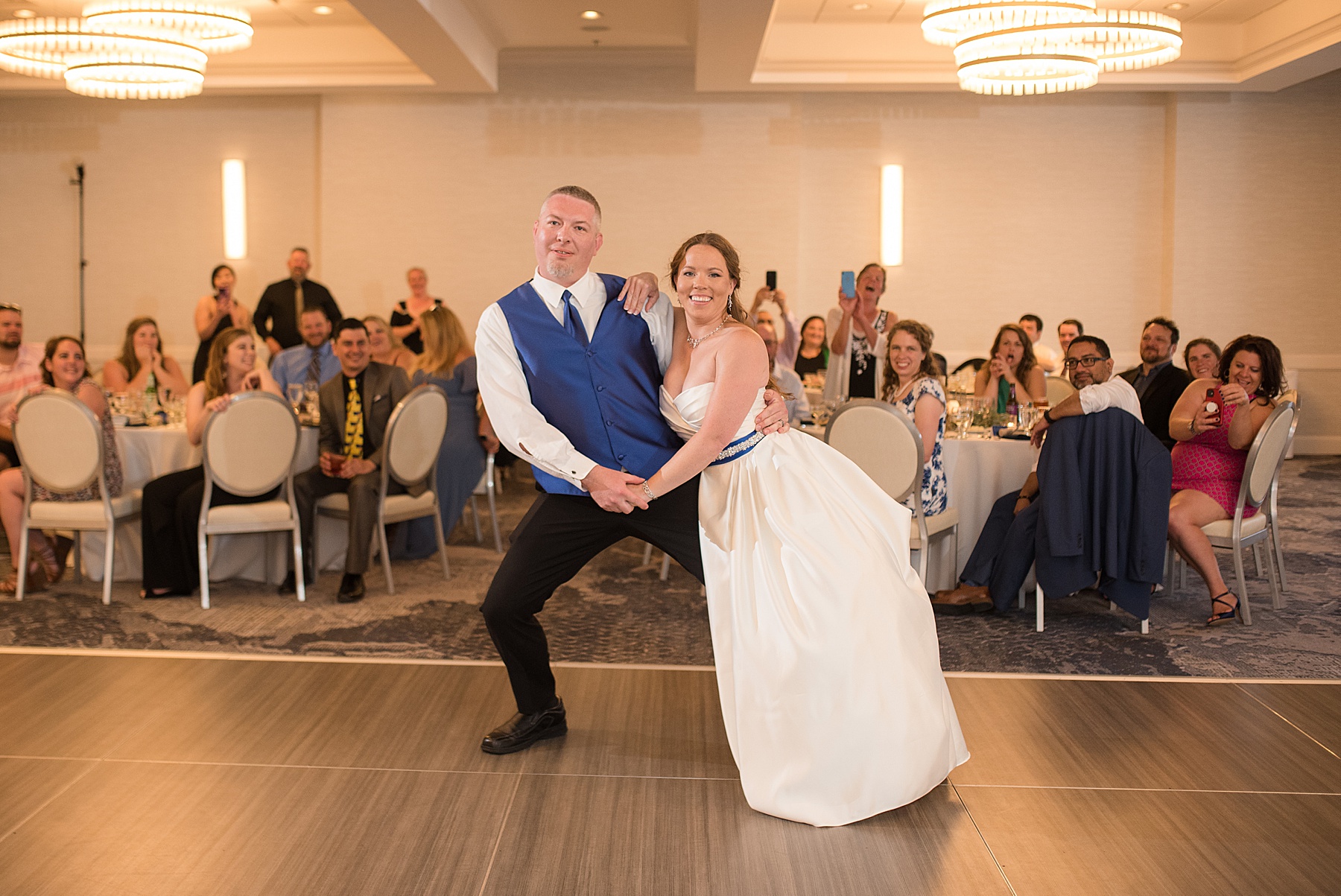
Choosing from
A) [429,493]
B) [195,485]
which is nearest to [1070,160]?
[429,493]

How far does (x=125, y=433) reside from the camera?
521 cm

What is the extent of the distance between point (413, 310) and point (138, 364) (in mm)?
3285

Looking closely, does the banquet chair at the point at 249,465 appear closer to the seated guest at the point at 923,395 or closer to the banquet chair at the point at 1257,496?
the seated guest at the point at 923,395

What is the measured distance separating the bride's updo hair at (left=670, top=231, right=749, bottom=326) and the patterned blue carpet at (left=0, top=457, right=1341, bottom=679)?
158 centimetres

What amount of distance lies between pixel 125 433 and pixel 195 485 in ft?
1.84

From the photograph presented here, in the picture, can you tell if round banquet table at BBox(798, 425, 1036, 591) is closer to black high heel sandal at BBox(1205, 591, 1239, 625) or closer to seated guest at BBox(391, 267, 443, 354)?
black high heel sandal at BBox(1205, 591, 1239, 625)

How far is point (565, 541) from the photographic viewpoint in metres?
2.91

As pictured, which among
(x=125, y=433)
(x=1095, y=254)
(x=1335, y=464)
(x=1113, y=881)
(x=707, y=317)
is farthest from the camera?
(x=1095, y=254)

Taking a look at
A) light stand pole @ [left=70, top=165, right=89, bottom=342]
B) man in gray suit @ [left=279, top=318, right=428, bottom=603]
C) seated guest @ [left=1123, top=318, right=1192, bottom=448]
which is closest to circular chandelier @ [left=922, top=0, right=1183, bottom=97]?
seated guest @ [left=1123, top=318, right=1192, bottom=448]

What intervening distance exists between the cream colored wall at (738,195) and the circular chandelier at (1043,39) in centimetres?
269

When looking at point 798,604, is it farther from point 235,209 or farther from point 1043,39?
point 235,209

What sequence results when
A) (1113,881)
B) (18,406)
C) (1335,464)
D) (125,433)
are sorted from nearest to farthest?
(1113,881) < (18,406) < (125,433) < (1335,464)

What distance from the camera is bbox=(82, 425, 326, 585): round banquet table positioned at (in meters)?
5.20

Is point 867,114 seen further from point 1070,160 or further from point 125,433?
point 125,433
